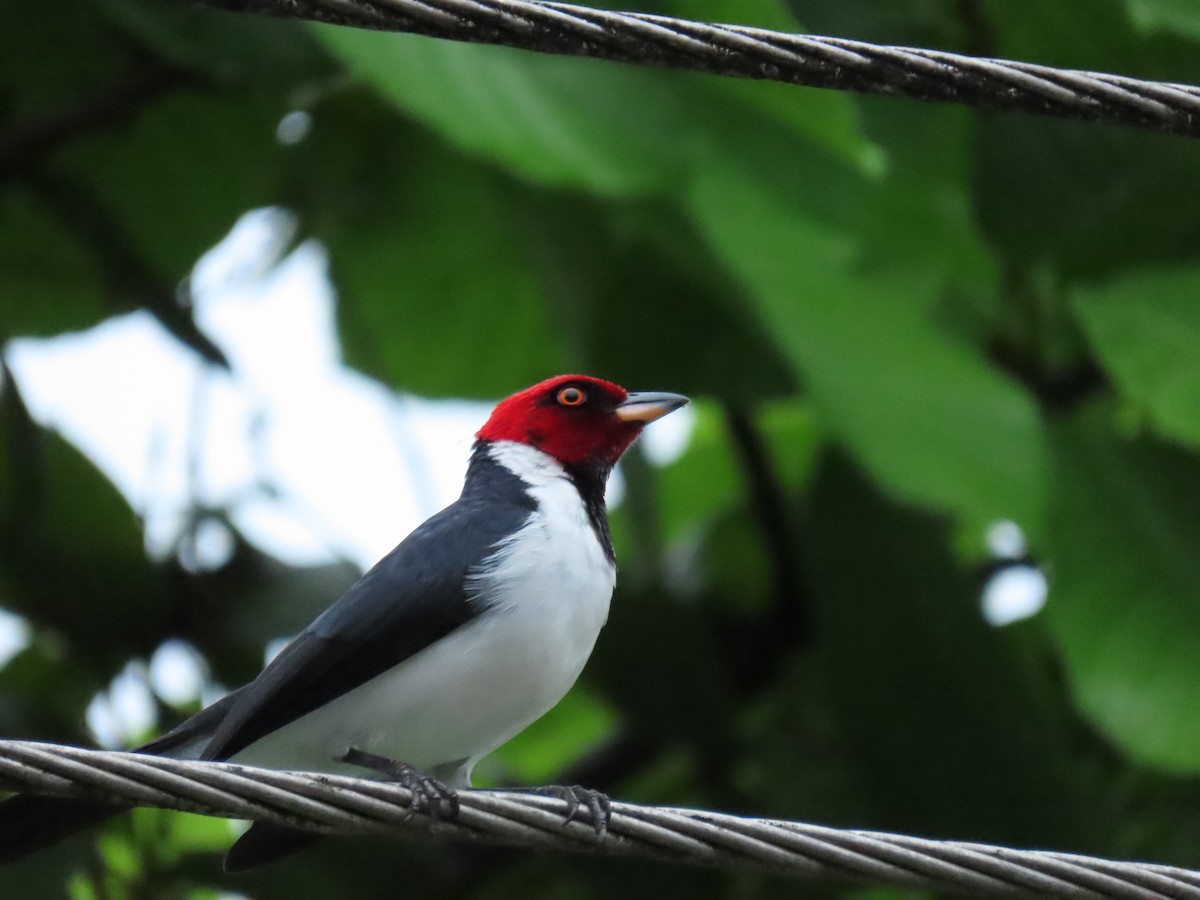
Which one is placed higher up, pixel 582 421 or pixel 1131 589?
pixel 582 421

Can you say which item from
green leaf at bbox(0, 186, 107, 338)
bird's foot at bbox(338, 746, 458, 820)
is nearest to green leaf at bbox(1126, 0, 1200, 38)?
bird's foot at bbox(338, 746, 458, 820)

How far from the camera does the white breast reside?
3.48 meters

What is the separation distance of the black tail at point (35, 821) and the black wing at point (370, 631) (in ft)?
0.87

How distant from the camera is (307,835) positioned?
3586mm

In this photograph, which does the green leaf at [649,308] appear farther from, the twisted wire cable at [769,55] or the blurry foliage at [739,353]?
the twisted wire cable at [769,55]

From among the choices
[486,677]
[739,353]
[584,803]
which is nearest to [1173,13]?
[739,353]

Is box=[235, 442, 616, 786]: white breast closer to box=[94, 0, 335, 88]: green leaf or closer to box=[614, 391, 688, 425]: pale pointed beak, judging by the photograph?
box=[614, 391, 688, 425]: pale pointed beak

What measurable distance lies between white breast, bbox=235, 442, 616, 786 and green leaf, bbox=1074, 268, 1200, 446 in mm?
1729

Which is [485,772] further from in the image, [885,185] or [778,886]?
[885,185]

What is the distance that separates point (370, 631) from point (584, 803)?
60cm

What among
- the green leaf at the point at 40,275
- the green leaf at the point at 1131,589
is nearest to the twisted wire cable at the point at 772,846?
the green leaf at the point at 1131,589

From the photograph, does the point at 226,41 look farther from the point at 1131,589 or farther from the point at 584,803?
the point at 1131,589

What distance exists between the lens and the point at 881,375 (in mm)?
4406

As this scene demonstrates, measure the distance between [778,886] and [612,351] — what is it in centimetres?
182
